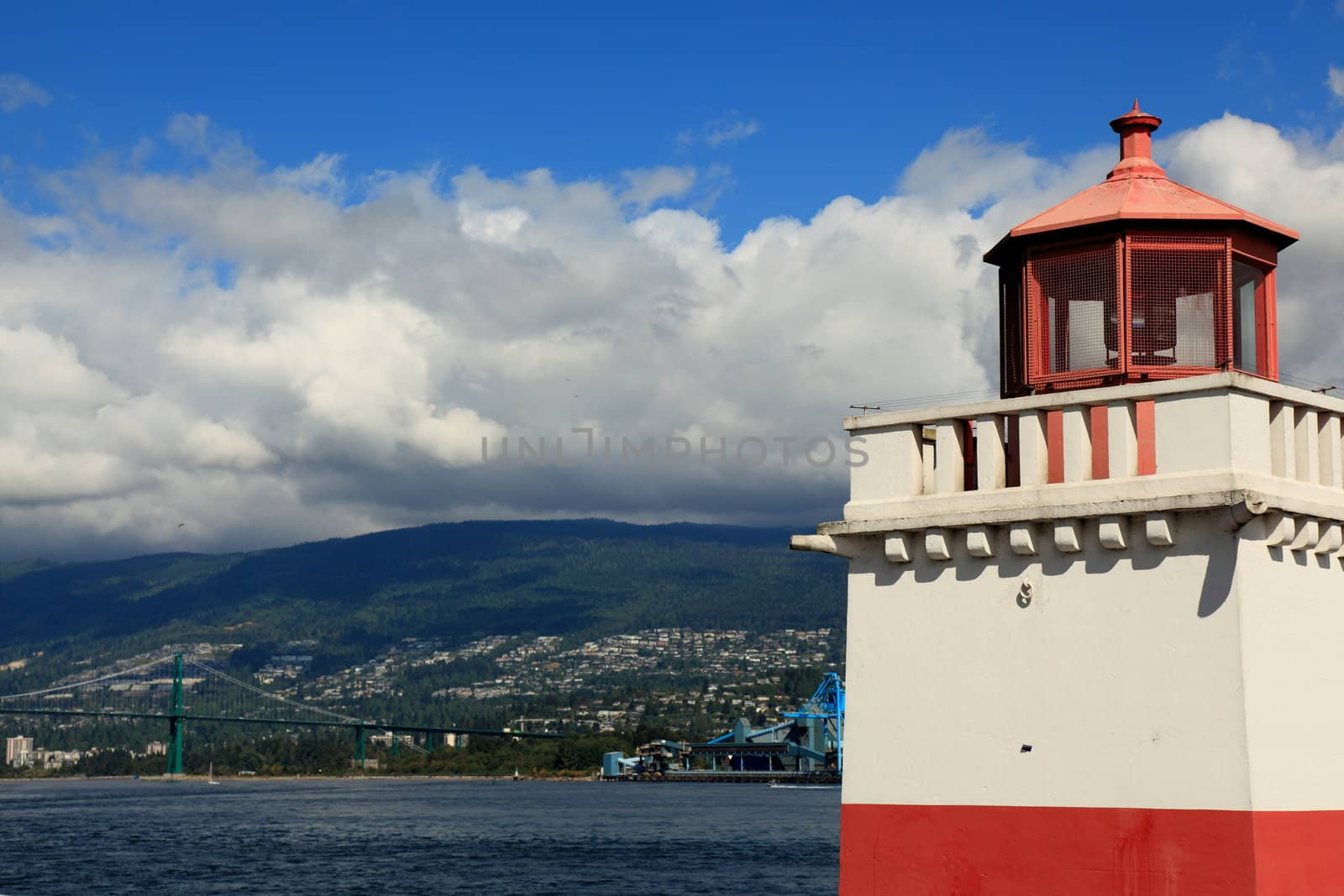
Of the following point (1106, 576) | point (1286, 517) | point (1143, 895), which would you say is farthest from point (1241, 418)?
point (1143, 895)

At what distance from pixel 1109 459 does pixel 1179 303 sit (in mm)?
1041

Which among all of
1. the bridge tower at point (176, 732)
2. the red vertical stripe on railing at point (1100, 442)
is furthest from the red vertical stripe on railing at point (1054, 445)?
the bridge tower at point (176, 732)

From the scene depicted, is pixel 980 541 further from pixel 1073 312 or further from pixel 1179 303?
pixel 1179 303

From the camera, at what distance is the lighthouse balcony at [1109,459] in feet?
21.7

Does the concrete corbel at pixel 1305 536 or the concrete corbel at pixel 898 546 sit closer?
the concrete corbel at pixel 1305 536

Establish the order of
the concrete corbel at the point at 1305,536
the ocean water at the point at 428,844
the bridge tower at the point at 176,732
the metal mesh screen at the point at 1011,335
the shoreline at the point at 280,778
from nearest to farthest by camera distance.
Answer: the concrete corbel at the point at 1305,536 → the metal mesh screen at the point at 1011,335 → the ocean water at the point at 428,844 → the shoreline at the point at 280,778 → the bridge tower at the point at 176,732

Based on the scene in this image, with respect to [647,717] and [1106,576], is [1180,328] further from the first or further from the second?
[647,717]

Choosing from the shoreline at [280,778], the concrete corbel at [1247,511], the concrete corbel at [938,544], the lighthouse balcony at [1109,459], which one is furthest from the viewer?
the shoreline at [280,778]

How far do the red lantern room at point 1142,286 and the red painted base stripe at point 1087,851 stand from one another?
204cm

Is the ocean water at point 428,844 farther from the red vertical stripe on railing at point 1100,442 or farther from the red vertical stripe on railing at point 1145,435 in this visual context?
the red vertical stripe on railing at point 1145,435

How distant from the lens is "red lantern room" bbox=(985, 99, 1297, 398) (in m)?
7.45

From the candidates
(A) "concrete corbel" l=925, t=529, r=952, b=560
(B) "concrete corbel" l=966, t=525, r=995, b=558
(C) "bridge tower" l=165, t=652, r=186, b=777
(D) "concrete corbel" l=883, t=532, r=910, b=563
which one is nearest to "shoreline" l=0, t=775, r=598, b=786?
(C) "bridge tower" l=165, t=652, r=186, b=777

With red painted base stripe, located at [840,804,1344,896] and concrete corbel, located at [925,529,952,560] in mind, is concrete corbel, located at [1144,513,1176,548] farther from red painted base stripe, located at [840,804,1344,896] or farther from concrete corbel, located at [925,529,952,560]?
red painted base stripe, located at [840,804,1344,896]

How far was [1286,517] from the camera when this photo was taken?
6.64 m
